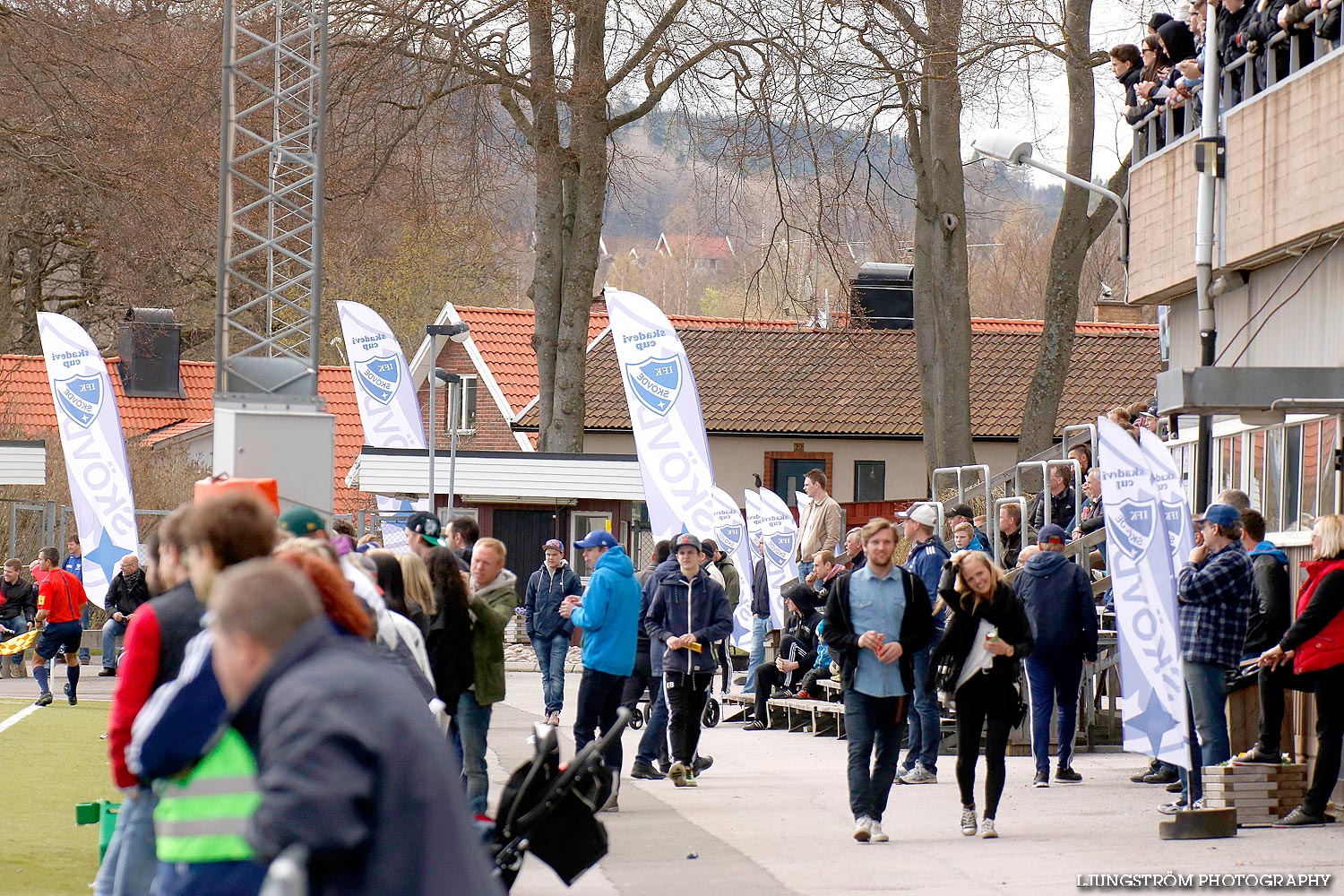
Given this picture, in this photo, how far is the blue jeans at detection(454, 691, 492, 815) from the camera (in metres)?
10.4

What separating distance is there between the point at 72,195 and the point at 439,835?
21383 millimetres

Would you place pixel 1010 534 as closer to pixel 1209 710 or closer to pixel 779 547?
pixel 779 547

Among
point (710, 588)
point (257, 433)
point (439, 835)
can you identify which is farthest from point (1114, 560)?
point (439, 835)

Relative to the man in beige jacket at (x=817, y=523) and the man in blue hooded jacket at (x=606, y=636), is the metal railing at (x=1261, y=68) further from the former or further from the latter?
the man in beige jacket at (x=817, y=523)

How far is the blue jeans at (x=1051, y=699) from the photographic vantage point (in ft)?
44.2

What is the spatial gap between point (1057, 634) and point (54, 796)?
7.64 m

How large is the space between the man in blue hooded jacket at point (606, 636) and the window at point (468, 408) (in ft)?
115

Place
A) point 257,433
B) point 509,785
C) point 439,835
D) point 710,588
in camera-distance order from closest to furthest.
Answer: point 439,835 → point 509,785 → point 257,433 → point 710,588

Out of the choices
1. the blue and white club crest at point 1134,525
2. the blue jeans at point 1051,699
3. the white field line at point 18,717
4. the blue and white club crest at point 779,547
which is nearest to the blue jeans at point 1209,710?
the blue and white club crest at point 1134,525

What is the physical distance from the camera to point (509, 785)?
288 inches

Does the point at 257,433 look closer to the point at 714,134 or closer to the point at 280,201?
the point at 280,201

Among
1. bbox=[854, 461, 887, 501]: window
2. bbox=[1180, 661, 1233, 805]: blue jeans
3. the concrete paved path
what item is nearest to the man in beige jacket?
the concrete paved path

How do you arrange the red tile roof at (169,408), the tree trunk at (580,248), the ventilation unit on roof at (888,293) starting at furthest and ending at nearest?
the ventilation unit on roof at (888,293) → the red tile roof at (169,408) → the tree trunk at (580,248)

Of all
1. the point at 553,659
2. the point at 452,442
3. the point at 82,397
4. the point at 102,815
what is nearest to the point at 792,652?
the point at 553,659
